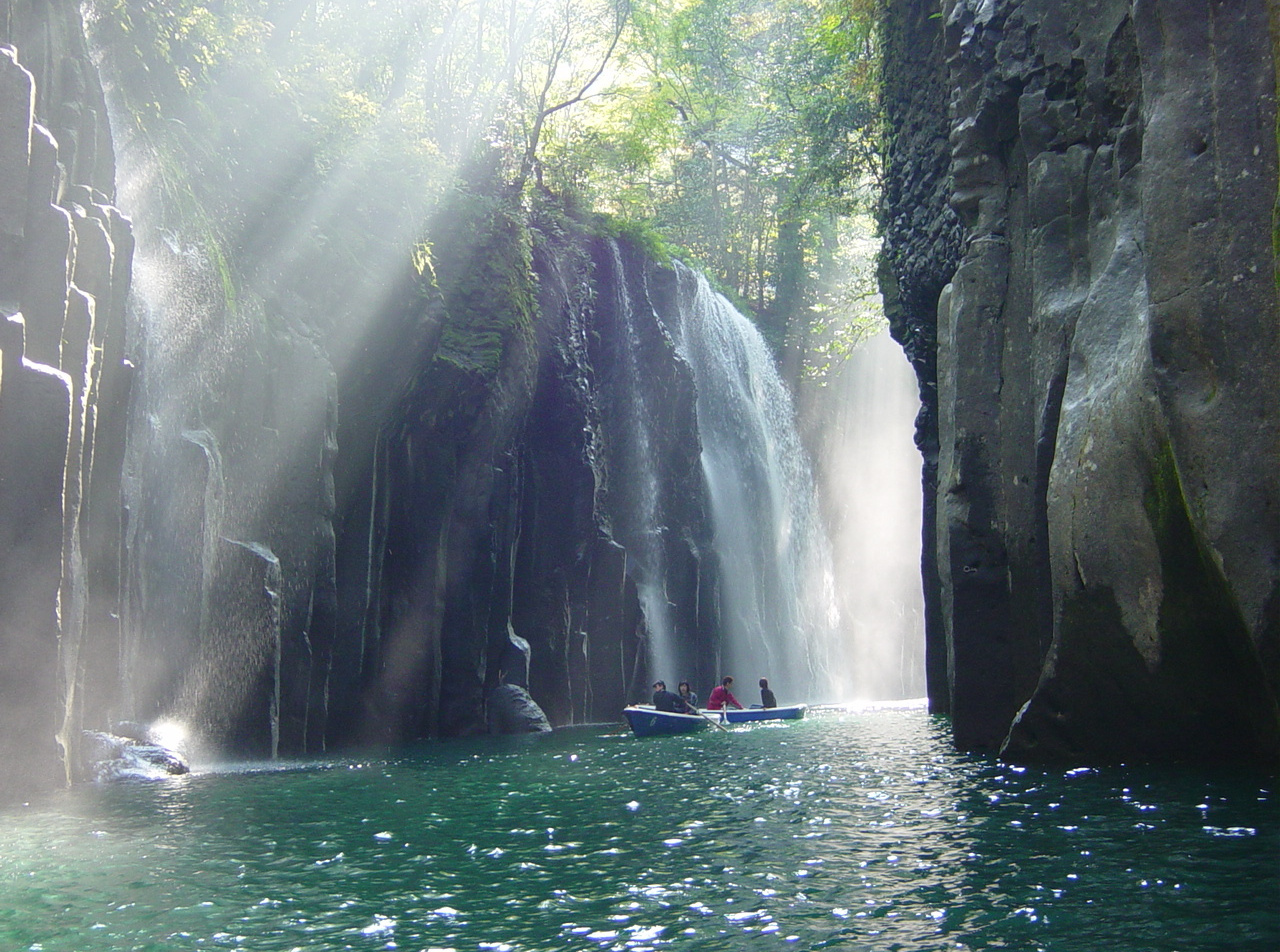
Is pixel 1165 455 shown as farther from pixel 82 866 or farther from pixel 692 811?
pixel 82 866

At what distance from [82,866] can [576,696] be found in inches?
707

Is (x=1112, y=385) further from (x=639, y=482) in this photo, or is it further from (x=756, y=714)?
(x=639, y=482)

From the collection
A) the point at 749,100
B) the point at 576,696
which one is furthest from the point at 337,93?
the point at 749,100

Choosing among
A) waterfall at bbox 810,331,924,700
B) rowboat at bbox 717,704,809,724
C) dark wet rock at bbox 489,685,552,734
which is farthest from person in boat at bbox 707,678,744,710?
waterfall at bbox 810,331,924,700

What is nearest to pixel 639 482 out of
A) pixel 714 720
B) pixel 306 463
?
pixel 714 720

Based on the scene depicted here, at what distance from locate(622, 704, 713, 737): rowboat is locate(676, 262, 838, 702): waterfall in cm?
1041

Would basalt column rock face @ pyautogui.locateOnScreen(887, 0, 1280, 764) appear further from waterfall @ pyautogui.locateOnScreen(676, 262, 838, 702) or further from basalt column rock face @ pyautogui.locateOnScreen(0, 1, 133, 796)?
waterfall @ pyautogui.locateOnScreen(676, 262, 838, 702)

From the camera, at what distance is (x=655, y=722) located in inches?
755

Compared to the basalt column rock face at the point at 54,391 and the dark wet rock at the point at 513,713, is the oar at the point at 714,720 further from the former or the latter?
the basalt column rock face at the point at 54,391

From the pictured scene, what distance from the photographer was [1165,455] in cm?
926

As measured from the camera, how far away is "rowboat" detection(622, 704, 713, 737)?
19109mm

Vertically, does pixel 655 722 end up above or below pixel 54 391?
below

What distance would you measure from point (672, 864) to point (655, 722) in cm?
1201

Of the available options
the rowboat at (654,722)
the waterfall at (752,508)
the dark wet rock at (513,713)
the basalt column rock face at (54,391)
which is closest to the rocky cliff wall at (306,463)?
the basalt column rock face at (54,391)
